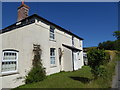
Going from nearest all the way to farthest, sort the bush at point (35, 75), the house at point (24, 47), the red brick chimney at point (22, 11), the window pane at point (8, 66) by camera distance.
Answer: the window pane at point (8, 66)
the house at point (24, 47)
the bush at point (35, 75)
the red brick chimney at point (22, 11)

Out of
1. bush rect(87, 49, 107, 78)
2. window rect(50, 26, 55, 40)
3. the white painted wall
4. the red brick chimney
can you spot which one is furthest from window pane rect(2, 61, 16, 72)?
the red brick chimney

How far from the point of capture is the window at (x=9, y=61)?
6887mm

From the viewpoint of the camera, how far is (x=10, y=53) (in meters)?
7.29

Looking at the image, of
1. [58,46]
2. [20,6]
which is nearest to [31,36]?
[58,46]

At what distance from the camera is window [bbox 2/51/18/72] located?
6.89 m

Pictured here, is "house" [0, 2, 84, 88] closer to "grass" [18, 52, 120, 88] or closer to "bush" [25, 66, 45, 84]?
"bush" [25, 66, 45, 84]

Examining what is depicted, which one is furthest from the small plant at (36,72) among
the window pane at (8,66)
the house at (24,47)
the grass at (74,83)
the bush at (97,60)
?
the bush at (97,60)

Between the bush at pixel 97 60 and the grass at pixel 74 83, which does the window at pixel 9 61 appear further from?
the bush at pixel 97 60

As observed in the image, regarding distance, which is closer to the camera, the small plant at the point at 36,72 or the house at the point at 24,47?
the house at the point at 24,47

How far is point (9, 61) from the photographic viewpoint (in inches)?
283

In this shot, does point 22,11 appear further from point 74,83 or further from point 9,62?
point 74,83

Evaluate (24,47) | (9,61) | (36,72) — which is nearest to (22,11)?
(24,47)

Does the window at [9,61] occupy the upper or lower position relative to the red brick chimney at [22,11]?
lower

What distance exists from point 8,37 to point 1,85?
366 cm
